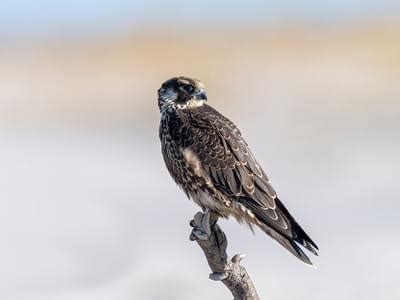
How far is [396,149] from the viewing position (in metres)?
12.5

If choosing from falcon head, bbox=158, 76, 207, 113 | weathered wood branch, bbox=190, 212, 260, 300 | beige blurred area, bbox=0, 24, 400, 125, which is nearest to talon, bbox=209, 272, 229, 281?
weathered wood branch, bbox=190, 212, 260, 300

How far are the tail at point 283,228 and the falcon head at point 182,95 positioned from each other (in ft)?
2.24

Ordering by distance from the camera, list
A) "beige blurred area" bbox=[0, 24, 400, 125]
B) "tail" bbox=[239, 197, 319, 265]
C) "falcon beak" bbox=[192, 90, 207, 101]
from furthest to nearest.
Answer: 1. "beige blurred area" bbox=[0, 24, 400, 125]
2. "falcon beak" bbox=[192, 90, 207, 101]
3. "tail" bbox=[239, 197, 319, 265]

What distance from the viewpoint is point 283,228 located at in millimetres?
6043

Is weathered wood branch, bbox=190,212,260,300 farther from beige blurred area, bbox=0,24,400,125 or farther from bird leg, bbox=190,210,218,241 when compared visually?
beige blurred area, bbox=0,24,400,125

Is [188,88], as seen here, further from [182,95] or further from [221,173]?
[221,173]

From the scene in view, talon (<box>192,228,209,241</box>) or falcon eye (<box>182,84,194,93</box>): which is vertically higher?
falcon eye (<box>182,84,194,93</box>)

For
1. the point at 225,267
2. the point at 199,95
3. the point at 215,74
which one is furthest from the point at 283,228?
the point at 215,74

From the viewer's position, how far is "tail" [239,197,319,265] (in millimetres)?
5988

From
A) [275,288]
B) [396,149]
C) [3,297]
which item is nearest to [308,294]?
[275,288]

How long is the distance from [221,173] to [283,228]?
44 centimetres

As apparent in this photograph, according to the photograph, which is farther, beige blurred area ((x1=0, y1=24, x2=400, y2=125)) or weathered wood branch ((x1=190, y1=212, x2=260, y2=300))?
beige blurred area ((x1=0, y1=24, x2=400, y2=125))

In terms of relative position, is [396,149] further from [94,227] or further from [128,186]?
[94,227]

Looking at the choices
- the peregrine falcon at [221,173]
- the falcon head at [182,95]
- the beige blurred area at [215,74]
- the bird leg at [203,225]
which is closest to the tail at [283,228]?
the peregrine falcon at [221,173]
